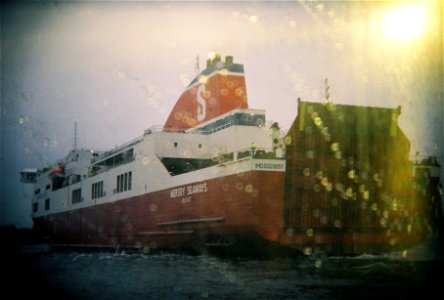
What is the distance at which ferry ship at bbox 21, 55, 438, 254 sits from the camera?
1517 centimetres

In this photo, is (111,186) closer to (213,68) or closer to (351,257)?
(213,68)

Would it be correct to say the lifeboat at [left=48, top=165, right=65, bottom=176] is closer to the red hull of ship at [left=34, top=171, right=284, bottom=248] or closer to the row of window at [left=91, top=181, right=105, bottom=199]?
the row of window at [left=91, top=181, right=105, bottom=199]

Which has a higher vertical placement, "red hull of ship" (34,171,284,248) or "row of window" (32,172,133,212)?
"row of window" (32,172,133,212)

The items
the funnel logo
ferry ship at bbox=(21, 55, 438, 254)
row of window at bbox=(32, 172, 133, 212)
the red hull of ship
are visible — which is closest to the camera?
the red hull of ship

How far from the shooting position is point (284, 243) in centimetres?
1502

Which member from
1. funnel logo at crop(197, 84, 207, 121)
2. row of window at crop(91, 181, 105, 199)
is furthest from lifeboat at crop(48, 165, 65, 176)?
funnel logo at crop(197, 84, 207, 121)

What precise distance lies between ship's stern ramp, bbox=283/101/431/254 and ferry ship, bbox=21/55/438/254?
0.03 metres

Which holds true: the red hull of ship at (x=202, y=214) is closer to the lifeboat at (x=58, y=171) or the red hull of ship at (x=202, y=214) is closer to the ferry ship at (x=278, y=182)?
the ferry ship at (x=278, y=182)

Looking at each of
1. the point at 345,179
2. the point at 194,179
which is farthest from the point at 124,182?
the point at 345,179

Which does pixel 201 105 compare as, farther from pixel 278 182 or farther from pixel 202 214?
pixel 278 182

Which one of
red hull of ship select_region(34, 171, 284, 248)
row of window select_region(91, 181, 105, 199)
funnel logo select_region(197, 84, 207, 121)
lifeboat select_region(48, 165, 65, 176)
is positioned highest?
funnel logo select_region(197, 84, 207, 121)

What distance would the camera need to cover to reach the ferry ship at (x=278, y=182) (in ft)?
49.8

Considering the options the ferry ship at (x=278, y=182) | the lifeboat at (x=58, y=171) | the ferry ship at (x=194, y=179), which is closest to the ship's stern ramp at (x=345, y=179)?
the ferry ship at (x=278, y=182)

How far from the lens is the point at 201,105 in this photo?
2194cm
